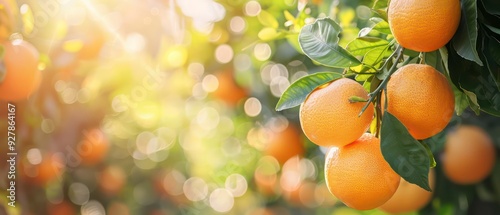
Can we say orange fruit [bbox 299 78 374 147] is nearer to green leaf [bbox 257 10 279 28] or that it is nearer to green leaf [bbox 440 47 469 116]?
green leaf [bbox 440 47 469 116]

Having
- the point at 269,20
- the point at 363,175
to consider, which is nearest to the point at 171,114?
the point at 269,20

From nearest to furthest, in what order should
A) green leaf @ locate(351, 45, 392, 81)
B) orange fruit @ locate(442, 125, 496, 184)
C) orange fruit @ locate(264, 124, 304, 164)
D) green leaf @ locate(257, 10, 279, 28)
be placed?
green leaf @ locate(351, 45, 392, 81), green leaf @ locate(257, 10, 279, 28), orange fruit @ locate(442, 125, 496, 184), orange fruit @ locate(264, 124, 304, 164)

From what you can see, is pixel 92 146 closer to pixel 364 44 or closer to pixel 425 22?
pixel 364 44

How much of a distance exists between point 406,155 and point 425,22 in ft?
0.48

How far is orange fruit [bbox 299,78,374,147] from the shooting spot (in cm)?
75

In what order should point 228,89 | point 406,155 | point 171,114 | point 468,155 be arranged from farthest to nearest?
1. point 171,114
2. point 228,89
3. point 468,155
4. point 406,155

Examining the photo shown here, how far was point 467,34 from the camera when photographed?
0.74 m

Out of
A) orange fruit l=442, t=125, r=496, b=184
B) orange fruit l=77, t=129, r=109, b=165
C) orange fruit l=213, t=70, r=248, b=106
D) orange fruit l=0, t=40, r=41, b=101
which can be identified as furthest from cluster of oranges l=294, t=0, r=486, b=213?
orange fruit l=213, t=70, r=248, b=106

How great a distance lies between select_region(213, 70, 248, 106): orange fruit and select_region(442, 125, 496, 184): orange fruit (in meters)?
0.74

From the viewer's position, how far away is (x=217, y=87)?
214 centimetres

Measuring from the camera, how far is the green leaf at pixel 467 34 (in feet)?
2.35

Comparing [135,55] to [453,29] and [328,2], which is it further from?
[453,29]

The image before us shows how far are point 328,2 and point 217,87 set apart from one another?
0.77 metres

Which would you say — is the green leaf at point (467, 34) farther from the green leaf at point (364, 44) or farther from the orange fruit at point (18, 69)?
the orange fruit at point (18, 69)
